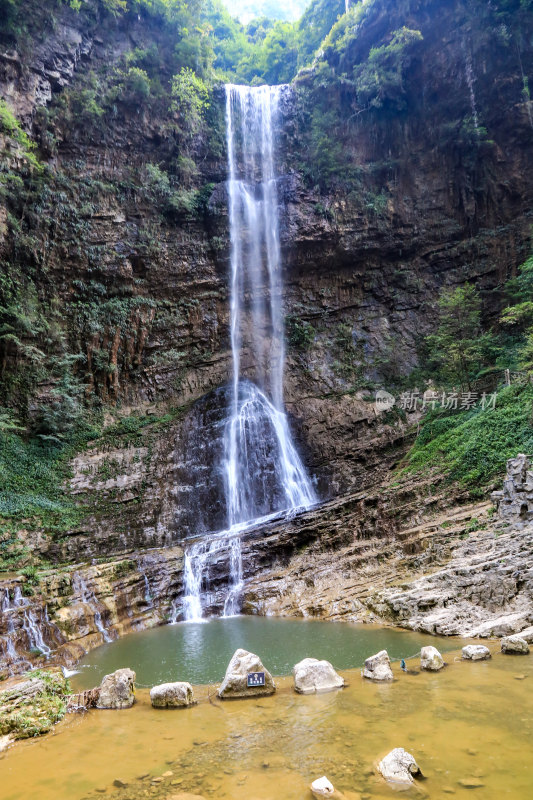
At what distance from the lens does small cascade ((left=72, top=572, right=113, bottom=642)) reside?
36.7ft

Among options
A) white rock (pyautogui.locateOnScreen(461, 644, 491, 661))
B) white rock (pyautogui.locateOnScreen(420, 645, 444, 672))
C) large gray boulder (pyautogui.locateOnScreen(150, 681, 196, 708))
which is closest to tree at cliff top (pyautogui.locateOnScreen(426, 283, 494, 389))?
white rock (pyautogui.locateOnScreen(461, 644, 491, 661))

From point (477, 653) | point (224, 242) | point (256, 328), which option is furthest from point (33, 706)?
point (224, 242)

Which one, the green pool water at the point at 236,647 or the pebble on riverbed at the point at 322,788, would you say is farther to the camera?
the green pool water at the point at 236,647

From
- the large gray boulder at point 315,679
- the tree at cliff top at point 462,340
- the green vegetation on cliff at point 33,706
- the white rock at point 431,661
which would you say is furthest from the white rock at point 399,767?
the tree at cliff top at point 462,340

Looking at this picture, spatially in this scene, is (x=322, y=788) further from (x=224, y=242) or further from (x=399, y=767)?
(x=224, y=242)

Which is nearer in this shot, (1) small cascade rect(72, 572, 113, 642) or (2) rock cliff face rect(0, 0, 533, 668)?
(1) small cascade rect(72, 572, 113, 642)

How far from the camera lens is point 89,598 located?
11.7 meters

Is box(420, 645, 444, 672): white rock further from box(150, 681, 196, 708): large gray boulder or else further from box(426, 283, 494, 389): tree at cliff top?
box(426, 283, 494, 389): tree at cliff top

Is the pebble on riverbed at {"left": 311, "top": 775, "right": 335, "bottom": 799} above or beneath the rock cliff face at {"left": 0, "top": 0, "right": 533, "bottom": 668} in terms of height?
beneath

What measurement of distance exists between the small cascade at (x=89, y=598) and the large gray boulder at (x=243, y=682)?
20.9 feet

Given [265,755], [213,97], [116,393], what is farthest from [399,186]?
[265,755]

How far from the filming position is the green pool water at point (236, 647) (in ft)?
24.7

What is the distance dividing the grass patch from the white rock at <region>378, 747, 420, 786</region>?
950cm

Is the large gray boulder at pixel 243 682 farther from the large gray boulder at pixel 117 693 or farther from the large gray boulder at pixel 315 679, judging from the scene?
the large gray boulder at pixel 117 693
